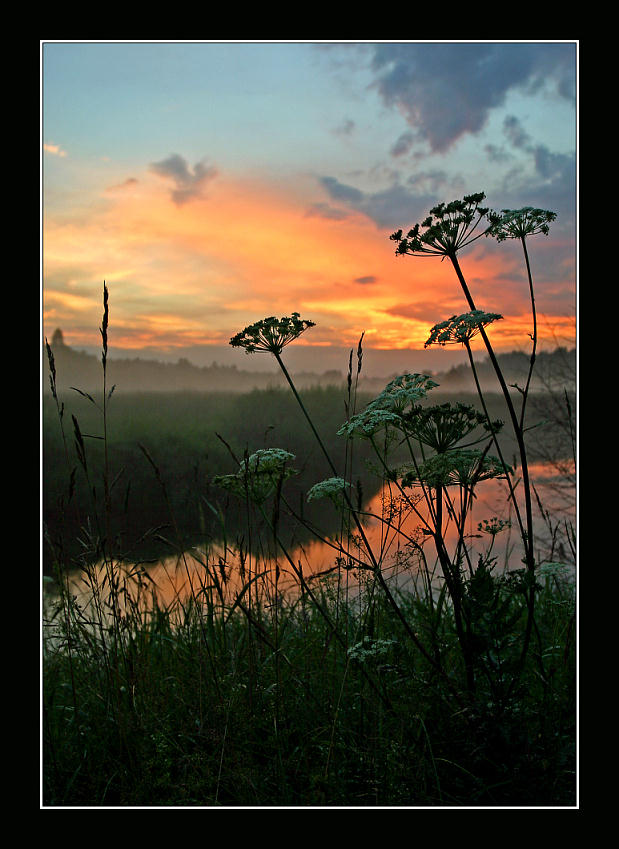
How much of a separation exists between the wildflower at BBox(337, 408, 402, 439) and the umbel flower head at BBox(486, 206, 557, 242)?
89 centimetres

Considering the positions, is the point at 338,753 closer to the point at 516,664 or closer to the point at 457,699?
the point at 457,699

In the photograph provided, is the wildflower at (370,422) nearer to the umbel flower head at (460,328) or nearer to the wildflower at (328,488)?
the wildflower at (328,488)

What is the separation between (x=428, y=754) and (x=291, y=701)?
628mm

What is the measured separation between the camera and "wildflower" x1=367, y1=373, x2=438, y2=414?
7.45 feet

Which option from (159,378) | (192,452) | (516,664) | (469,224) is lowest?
(516,664)

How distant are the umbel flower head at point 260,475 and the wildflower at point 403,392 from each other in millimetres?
407

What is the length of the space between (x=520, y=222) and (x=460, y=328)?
0.58 m

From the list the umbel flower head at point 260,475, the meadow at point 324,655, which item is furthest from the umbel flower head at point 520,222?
the umbel flower head at point 260,475

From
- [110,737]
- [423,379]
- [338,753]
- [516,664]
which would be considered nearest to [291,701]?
[338,753]

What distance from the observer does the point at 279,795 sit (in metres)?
2.56

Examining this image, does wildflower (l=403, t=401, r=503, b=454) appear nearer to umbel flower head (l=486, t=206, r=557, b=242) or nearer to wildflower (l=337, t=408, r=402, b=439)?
wildflower (l=337, t=408, r=402, b=439)

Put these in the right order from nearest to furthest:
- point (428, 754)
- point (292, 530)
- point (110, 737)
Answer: point (428, 754)
point (110, 737)
point (292, 530)

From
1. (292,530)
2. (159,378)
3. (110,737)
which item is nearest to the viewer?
(110,737)

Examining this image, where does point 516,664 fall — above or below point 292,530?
below
